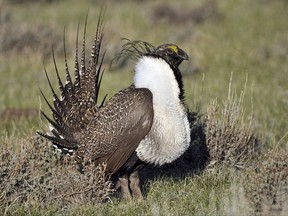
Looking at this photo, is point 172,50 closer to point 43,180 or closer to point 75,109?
point 75,109

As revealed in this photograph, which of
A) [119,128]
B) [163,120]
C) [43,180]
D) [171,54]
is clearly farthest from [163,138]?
[43,180]

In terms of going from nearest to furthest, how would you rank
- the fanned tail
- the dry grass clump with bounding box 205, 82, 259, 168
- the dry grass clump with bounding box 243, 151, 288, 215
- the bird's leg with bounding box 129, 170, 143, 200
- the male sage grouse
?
the dry grass clump with bounding box 243, 151, 288, 215 → the male sage grouse → the bird's leg with bounding box 129, 170, 143, 200 → the fanned tail → the dry grass clump with bounding box 205, 82, 259, 168

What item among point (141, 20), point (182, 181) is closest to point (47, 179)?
point (182, 181)

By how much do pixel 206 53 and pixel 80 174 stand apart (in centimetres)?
526

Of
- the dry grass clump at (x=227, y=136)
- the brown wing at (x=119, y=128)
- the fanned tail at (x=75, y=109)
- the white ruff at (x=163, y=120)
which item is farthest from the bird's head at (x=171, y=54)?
the dry grass clump at (x=227, y=136)

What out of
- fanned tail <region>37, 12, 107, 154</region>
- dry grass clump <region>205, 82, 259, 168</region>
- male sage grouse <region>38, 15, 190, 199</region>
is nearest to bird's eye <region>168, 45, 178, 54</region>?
male sage grouse <region>38, 15, 190, 199</region>

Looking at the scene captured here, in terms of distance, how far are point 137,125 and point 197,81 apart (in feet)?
13.4

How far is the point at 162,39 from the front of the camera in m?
9.94

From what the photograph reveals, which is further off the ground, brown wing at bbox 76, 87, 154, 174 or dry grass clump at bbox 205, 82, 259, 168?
brown wing at bbox 76, 87, 154, 174

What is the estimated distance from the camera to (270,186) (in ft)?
12.7

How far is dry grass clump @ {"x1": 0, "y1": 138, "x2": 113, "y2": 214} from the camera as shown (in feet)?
13.6

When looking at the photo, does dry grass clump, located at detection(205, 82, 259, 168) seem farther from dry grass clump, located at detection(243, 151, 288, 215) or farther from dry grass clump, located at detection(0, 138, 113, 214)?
dry grass clump, located at detection(0, 138, 113, 214)

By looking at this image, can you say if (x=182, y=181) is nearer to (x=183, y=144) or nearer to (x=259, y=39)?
(x=183, y=144)

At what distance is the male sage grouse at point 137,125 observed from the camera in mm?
4113
